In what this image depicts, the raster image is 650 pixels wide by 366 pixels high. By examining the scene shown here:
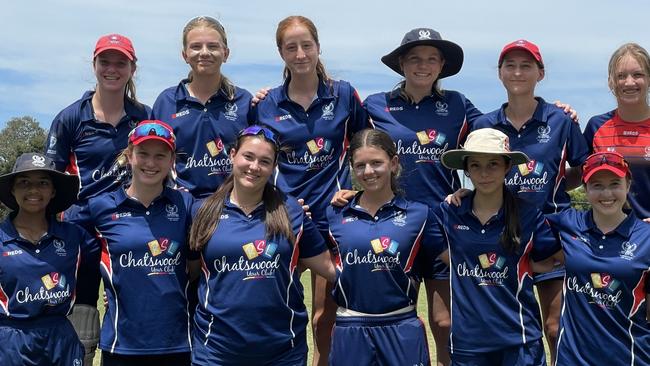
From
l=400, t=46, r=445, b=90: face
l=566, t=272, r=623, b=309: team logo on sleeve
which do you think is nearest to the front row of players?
l=566, t=272, r=623, b=309: team logo on sleeve

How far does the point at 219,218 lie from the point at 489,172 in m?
1.86

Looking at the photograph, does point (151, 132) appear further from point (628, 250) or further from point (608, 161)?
point (628, 250)

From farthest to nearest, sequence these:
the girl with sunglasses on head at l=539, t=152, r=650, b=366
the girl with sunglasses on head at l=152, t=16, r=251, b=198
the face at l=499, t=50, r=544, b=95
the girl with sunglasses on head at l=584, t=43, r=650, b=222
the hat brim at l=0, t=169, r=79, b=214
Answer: the girl with sunglasses on head at l=152, t=16, r=251, b=198
the face at l=499, t=50, r=544, b=95
the girl with sunglasses on head at l=584, t=43, r=650, b=222
the hat brim at l=0, t=169, r=79, b=214
the girl with sunglasses on head at l=539, t=152, r=650, b=366

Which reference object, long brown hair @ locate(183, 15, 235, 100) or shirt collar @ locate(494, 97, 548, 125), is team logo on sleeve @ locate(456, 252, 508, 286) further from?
long brown hair @ locate(183, 15, 235, 100)

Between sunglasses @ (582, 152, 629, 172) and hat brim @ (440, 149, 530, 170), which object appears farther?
hat brim @ (440, 149, 530, 170)

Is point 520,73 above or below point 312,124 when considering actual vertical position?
above

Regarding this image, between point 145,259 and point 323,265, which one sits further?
point 323,265

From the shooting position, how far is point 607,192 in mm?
4766

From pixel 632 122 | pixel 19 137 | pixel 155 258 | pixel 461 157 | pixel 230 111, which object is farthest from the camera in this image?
pixel 19 137

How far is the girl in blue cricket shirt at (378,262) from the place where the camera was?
477cm

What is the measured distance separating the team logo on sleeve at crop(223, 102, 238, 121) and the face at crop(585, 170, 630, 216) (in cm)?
273

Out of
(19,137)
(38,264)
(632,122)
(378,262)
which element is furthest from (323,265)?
(19,137)

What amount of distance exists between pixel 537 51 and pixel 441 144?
40.3 inches

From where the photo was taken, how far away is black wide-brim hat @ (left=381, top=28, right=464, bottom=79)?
227 inches
